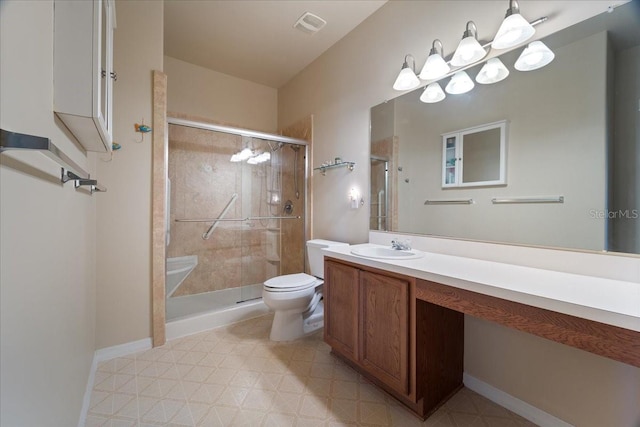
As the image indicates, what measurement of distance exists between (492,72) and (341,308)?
1669 mm

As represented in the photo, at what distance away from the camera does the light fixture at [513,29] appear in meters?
1.27

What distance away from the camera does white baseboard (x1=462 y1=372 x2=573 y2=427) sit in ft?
4.09

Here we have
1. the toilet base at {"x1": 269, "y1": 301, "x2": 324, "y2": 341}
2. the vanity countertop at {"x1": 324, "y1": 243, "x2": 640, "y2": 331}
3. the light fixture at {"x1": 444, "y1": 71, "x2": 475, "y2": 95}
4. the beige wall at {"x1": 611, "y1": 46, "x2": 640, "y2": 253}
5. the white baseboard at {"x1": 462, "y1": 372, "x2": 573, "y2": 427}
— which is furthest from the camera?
the toilet base at {"x1": 269, "y1": 301, "x2": 324, "y2": 341}

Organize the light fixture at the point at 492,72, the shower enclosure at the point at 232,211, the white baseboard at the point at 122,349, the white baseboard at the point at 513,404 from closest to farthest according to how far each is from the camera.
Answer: the white baseboard at the point at 513,404 → the light fixture at the point at 492,72 → the white baseboard at the point at 122,349 → the shower enclosure at the point at 232,211

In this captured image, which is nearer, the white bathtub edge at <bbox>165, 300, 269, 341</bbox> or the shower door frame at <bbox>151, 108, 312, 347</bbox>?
the shower door frame at <bbox>151, 108, 312, 347</bbox>

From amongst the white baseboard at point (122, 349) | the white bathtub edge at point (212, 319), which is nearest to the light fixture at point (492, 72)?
the white bathtub edge at point (212, 319)

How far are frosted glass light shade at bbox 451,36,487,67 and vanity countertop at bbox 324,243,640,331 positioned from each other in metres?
1.17

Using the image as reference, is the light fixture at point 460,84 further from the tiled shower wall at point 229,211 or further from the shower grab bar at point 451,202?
the tiled shower wall at point 229,211

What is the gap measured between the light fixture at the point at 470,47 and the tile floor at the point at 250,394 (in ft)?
6.42

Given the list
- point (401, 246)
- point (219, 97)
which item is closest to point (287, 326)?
point (401, 246)

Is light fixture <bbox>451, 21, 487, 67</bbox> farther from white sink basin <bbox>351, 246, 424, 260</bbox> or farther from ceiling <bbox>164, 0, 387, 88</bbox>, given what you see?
white sink basin <bbox>351, 246, 424, 260</bbox>

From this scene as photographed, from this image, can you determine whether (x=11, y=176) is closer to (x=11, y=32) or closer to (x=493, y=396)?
(x=11, y=32)

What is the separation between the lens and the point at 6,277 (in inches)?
22.4

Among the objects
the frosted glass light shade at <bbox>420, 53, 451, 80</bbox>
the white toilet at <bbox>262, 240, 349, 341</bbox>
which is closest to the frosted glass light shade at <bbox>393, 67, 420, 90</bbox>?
the frosted glass light shade at <bbox>420, 53, 451, 80</bbox>
